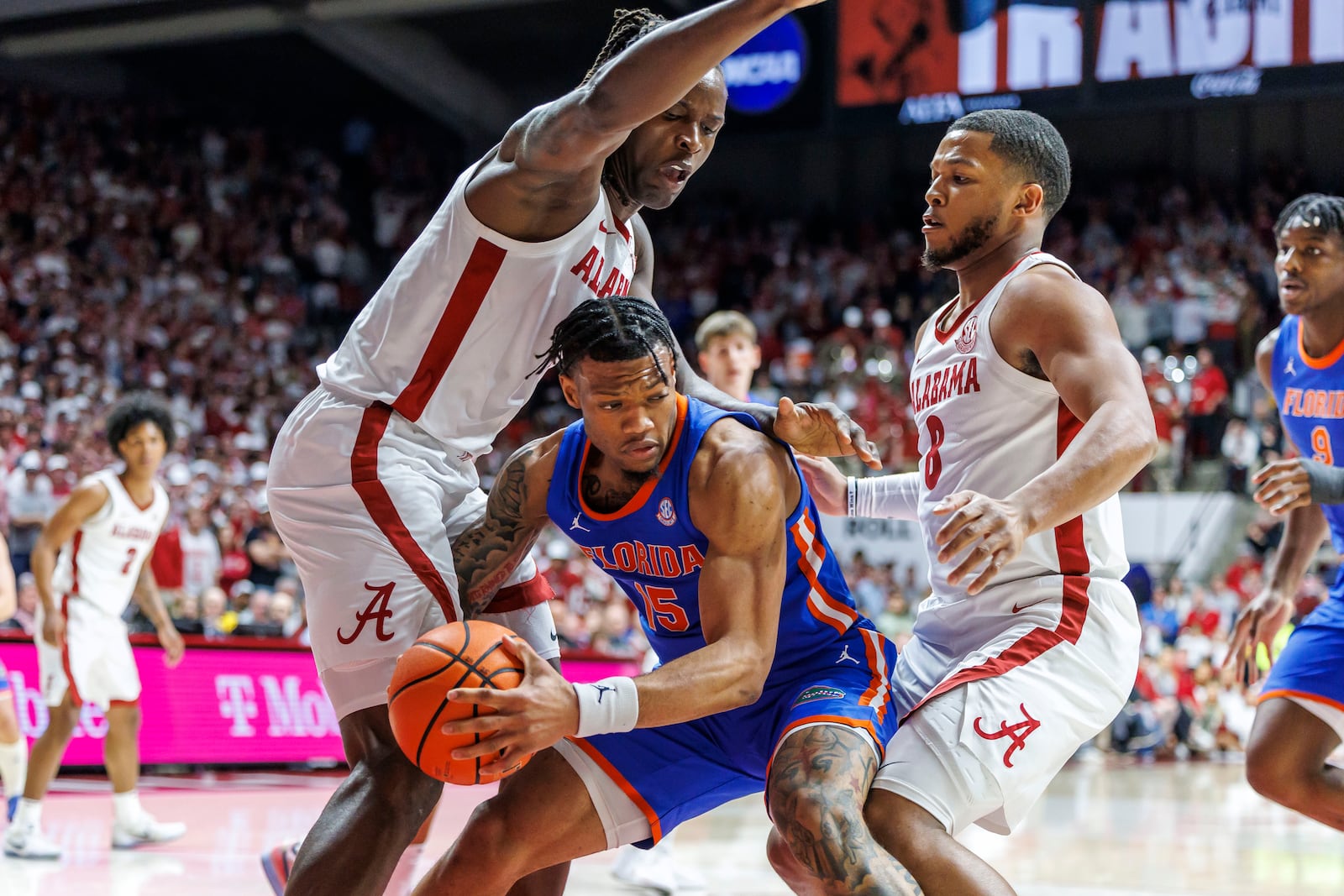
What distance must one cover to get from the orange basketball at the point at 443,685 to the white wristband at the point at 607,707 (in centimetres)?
14

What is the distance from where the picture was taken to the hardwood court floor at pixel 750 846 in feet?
17.7

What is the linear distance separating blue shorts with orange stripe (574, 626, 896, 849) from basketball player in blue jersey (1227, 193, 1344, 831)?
1.28 metres

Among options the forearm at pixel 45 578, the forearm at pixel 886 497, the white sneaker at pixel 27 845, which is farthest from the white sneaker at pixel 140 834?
the forearm at pixel 886 497

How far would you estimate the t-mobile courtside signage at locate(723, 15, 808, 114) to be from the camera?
16.2 m

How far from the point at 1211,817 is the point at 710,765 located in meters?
5.84

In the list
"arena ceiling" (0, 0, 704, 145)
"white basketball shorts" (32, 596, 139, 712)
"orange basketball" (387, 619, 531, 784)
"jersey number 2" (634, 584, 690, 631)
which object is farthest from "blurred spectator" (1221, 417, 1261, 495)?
"orange basketball" (387, 619, 531, 784)

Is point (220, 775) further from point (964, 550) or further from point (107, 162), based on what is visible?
point (107, 162)

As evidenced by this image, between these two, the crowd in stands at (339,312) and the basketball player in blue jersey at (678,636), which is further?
the crowd in stands at (339,312)

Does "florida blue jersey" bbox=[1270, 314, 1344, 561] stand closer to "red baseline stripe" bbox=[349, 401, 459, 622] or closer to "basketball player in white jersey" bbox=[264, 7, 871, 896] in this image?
"basketball player in white jersey" bbox=[264, 7, 871, 896]

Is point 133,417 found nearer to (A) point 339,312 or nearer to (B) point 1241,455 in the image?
(B) point 1241,455

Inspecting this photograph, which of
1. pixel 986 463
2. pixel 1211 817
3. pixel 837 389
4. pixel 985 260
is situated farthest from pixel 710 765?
pixel 837 389

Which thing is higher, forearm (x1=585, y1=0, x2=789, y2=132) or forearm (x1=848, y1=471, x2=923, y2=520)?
forearm (x1=585, y1=0, x2=789, y2=132)

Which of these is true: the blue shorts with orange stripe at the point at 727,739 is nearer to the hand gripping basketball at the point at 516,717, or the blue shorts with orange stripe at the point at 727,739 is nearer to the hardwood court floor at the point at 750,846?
the hand gripping basketball at the point at 516,717

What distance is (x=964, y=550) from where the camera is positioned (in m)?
2.42
